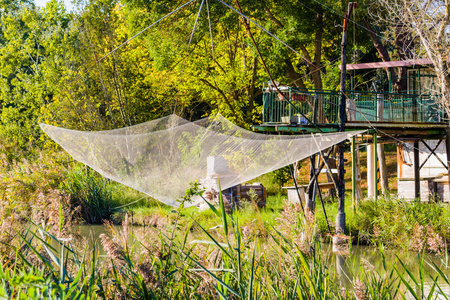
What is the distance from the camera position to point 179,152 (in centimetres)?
727

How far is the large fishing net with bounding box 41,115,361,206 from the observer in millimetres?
6672

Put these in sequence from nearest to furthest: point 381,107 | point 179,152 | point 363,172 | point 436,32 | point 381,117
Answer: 1. point 179,152
2. point 436,32
3. point 381,117
4. point 381,107
5. point 363,172

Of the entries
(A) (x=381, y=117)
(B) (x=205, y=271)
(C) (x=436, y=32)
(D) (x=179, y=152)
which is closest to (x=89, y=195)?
(D) (x=179, y=152)

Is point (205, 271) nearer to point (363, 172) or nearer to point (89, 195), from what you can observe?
point (89, 195)

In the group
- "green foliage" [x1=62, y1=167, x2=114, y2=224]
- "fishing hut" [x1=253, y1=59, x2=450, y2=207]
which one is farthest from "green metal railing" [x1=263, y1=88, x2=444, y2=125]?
"green foliage" [x1=62, y1=167, x2=114, y2=224]

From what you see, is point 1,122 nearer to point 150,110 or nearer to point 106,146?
point 150,110

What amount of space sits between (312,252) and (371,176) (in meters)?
10.9

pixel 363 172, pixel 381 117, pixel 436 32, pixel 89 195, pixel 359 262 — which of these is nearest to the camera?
pixel 359 262

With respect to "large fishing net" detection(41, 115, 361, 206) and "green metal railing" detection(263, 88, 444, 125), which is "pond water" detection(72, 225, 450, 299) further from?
"green metal railing" detection(263, 88, 444, 125)

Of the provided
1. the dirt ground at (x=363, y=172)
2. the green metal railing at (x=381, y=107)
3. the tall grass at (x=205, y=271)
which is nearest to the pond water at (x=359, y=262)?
the tall grass at (x=205, y=271)

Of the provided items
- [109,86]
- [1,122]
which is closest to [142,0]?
[109,86]

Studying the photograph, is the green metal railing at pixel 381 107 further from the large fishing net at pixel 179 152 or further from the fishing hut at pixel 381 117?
the large fishing net at pixel 179 152

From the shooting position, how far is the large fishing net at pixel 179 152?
6672mm

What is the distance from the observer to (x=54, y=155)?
14125 millimetres
